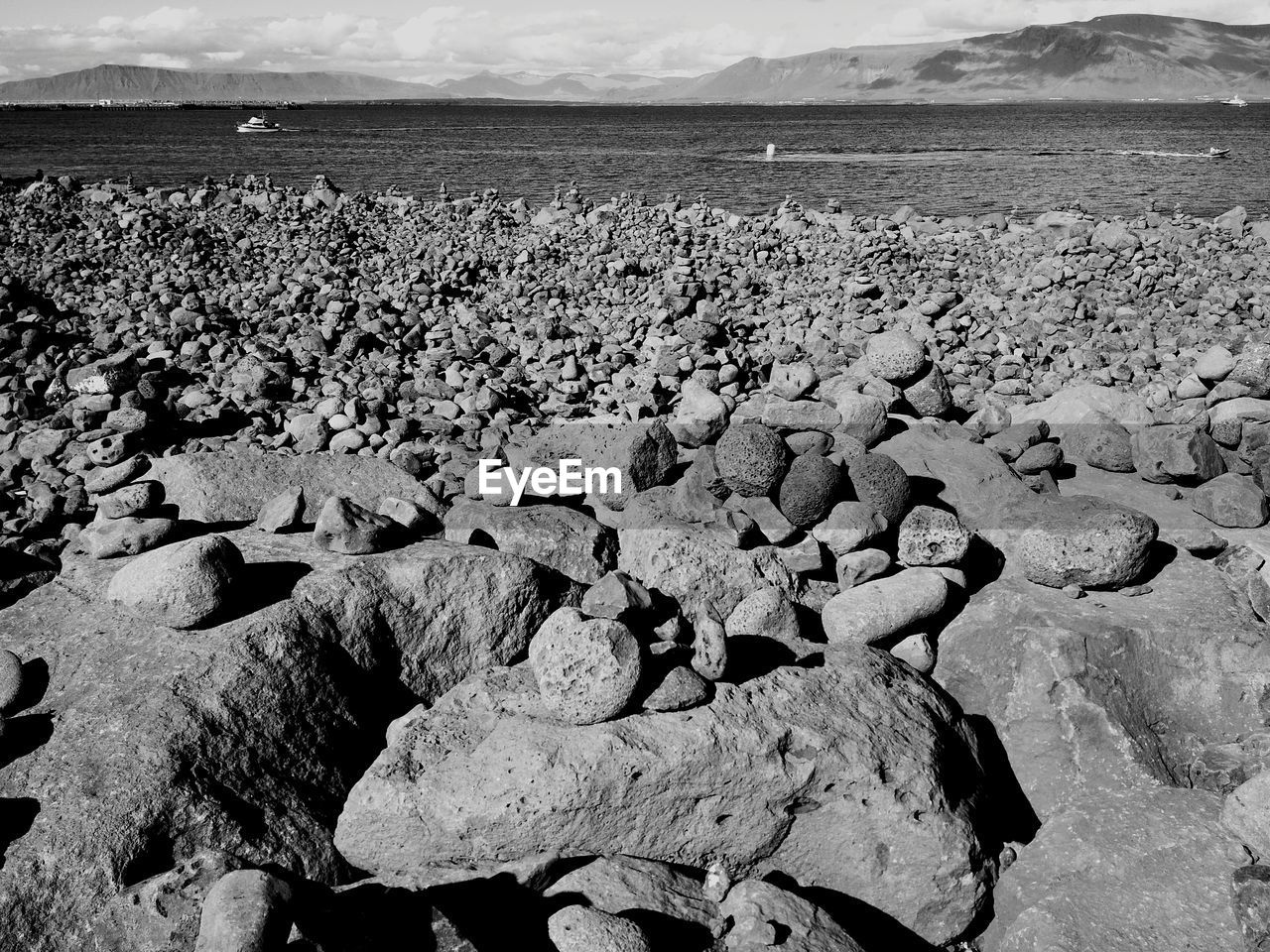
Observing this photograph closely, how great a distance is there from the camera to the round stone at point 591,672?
185 inches

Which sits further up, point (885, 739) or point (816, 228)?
point (816, 228)

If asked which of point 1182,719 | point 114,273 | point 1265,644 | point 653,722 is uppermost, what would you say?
point 114,273

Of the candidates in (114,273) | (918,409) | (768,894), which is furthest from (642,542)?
(114,273)

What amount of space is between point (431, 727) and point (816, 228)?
42.7 ft

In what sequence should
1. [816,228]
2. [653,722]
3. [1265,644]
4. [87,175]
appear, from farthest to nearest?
[87,175], [816,228], [1265,644], [653,722]

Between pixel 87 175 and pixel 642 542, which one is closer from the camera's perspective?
pixel 642 542

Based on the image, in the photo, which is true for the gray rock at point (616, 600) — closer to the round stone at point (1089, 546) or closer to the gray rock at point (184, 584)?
the gray rock at point (184, 584)

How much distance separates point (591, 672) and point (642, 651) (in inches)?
12.9

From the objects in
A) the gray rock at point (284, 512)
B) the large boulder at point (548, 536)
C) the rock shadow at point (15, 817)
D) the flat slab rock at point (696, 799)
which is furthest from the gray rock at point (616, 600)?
the rock shadow at point (15, 817)

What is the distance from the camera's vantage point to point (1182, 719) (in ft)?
19.5

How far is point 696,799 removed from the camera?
15.5 ft

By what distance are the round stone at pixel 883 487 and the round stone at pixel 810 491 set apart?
0.18 m

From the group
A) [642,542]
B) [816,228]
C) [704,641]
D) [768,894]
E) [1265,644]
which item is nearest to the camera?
[768,894]

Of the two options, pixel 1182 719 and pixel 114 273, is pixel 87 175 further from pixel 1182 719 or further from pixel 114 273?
pixel 1182 719
